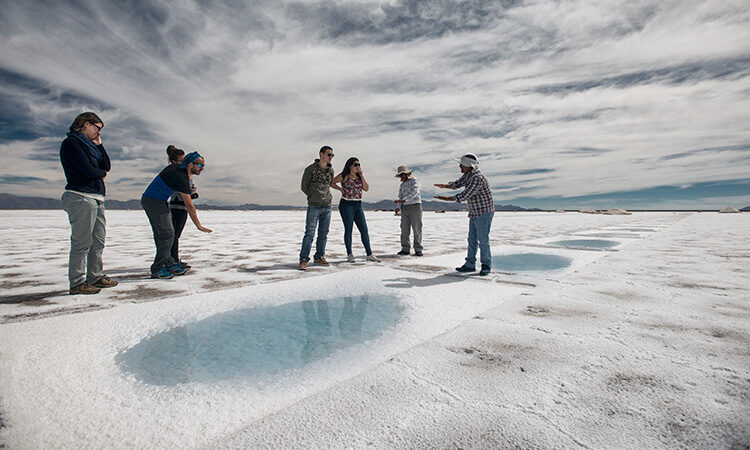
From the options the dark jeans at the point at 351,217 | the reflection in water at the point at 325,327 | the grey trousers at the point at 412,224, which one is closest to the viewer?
the reflection in water at the point at 325,327

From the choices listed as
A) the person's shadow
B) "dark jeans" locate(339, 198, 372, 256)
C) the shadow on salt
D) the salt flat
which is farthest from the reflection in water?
the shadow on salt

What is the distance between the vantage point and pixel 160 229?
477 cm

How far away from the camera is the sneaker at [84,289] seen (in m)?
3.76

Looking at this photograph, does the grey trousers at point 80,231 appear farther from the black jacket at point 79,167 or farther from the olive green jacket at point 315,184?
the olive green jacket at point 315,184

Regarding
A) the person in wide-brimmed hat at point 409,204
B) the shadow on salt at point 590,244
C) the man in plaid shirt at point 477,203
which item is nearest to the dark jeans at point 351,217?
the person in wide-brimmed hat at point 409,204

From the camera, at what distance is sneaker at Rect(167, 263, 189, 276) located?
491 centimetres

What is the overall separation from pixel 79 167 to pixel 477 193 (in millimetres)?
4930

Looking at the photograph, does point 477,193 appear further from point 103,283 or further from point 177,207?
point 103,283

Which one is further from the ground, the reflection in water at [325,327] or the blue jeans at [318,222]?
the blue jeans at [318,222]

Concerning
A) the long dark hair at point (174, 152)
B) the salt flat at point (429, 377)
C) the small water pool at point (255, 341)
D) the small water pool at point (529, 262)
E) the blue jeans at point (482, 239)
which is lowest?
the small water pool at point (255, 341)

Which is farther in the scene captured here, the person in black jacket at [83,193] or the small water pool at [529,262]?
the small water pool at [529,262]

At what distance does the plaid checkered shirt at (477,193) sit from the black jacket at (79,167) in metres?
4.65

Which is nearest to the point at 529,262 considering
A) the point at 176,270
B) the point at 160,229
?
the point at 176,270

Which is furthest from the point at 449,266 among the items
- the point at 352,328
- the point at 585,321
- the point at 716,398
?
the point at 716,398
